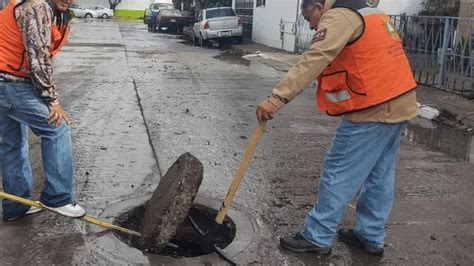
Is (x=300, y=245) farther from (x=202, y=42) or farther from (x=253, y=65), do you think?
(x=202, y=42)

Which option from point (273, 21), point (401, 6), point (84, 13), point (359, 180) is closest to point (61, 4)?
point (359, 180)

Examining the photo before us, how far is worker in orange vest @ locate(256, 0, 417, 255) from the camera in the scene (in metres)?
3.48

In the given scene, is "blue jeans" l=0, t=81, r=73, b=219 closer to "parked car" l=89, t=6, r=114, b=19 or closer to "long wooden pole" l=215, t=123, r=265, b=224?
"long wooden pole" l=215, t=123, r=265, b=224

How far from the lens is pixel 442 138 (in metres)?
7.93

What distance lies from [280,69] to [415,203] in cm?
1072

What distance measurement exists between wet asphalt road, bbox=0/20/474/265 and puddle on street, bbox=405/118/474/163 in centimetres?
30

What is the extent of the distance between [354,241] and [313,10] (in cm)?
173

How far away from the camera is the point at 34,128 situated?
392cm

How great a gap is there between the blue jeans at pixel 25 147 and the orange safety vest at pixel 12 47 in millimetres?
97

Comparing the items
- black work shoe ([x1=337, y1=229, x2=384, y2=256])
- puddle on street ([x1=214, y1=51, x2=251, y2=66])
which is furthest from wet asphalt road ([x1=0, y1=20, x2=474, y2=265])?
puddle on street ([x1=214, y1=51, x2=251, y2=66])

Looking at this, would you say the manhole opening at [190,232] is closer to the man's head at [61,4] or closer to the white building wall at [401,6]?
the man's head at [61,4]

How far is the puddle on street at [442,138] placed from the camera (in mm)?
7160

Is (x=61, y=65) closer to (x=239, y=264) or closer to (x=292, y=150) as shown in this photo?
(x=292, y=150)

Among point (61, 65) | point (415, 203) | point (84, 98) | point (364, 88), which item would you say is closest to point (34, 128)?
point (364, 88)
